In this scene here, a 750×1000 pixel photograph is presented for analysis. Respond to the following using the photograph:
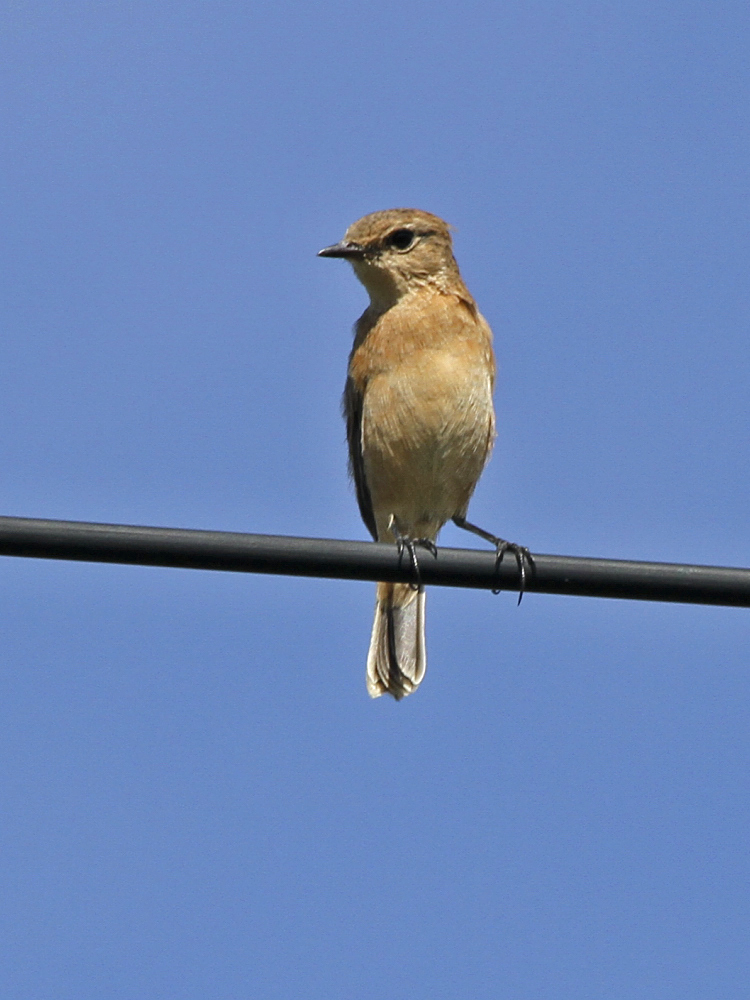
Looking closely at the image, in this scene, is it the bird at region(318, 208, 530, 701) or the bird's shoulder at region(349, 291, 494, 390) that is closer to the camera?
the bird at region(318, 208, 530, 701)

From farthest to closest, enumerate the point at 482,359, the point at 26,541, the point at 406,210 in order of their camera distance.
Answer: the point at 406,210, the point at 482,359, the point at 26,541

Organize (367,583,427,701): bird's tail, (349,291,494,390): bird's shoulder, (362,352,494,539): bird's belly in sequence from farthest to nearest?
(367,583,427,701): bird's tail → (349,291,494,390): bird's shoulder → (362,352,494,539): bird's belly

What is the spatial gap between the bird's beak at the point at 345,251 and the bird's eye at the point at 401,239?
0.70ft

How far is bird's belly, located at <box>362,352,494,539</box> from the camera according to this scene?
346 inches

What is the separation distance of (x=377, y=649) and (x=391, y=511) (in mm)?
1108

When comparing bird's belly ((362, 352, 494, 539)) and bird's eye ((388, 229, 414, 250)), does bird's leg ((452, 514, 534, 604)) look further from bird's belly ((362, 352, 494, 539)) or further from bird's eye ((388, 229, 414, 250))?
bird's eye ((388, 229, 414, 250))

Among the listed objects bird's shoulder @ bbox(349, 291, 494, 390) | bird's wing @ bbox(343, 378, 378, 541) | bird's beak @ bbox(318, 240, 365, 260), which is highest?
bird's beak @ bbox(318, 240, 365, 260)

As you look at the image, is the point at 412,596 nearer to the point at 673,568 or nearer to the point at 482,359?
the point at 482,359

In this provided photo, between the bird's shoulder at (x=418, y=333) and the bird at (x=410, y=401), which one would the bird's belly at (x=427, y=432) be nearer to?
the bird at (x=410, y=401)

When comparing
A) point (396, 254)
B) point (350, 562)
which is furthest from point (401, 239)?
point (350, 562)

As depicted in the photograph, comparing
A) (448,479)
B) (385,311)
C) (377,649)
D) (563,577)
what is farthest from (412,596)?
(563,577)

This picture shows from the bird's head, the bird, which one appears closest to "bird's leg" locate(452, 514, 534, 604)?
the bird

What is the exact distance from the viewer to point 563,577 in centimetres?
507

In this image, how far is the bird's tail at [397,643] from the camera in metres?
9.85
